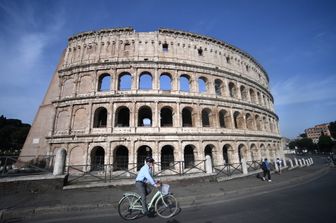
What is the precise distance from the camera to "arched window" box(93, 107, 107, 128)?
17.4 m

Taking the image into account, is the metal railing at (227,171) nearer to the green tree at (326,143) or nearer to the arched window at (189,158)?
the arched window at (189,158)

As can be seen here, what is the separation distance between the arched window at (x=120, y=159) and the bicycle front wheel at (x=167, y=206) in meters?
11.7

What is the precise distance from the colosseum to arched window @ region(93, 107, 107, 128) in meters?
0.11

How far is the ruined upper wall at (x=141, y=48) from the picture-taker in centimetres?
1903

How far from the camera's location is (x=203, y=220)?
4613 millimetres

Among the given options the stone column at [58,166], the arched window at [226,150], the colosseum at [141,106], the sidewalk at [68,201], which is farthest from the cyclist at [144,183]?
the arched window at [226,150]

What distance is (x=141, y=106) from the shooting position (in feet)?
56.1

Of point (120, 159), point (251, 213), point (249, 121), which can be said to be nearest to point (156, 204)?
point (251, 213)

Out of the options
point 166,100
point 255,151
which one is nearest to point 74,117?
point 166,100

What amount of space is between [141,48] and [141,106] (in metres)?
7.04

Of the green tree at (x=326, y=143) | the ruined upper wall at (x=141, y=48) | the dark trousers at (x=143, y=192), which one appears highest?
the ruined upper wall at (x=141, y=48)

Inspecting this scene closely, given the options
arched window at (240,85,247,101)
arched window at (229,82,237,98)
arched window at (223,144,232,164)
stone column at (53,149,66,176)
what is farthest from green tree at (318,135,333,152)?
stone column at (53,149,66,176)

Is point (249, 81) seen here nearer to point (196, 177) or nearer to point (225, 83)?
point (225, 83)

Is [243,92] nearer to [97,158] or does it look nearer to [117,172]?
[117,172]
